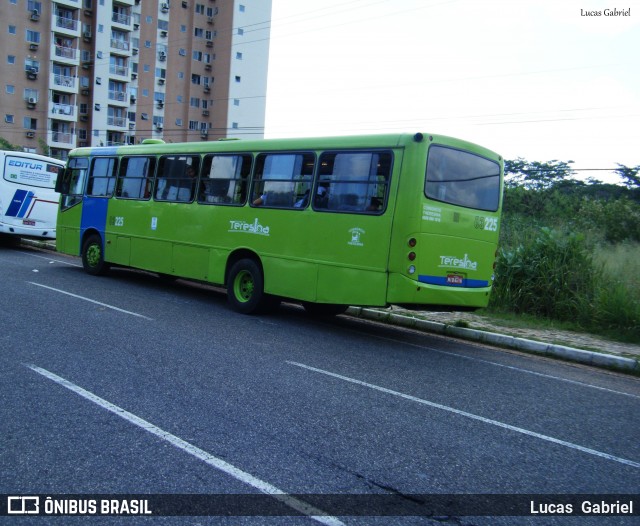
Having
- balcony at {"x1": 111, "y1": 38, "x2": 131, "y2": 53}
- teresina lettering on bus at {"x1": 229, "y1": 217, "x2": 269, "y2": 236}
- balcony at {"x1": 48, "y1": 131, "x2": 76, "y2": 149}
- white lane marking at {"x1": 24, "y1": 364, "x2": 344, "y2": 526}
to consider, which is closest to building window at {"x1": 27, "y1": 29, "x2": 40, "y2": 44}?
balcony at {"x1": 111, "y1": 38, "x2": 131, "y2": 53}

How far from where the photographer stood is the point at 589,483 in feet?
14.1

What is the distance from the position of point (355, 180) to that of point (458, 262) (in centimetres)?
212

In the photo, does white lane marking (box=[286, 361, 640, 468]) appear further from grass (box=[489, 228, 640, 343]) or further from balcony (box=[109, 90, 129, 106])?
balcony (box=[109, 90, 129, 106])

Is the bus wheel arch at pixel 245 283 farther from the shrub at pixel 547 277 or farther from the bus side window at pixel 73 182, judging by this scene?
the bus side window at pixel 73 182

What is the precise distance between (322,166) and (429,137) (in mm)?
2030

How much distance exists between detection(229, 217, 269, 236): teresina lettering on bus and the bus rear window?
339cm

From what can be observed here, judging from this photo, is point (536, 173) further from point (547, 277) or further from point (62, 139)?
point (62, 139)

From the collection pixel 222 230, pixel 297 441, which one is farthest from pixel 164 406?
pixel 222 230

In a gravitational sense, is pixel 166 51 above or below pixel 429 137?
above

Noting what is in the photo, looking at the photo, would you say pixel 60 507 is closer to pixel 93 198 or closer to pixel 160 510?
pixel 160 510

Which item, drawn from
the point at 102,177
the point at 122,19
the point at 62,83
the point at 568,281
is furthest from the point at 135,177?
the point at 122,19

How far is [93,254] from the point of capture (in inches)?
595

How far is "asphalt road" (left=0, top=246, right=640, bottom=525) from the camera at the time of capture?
12.9 ft

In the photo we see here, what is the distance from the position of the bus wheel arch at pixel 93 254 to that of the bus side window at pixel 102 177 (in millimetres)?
1061
